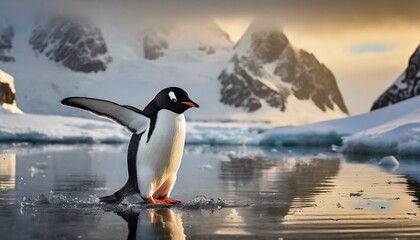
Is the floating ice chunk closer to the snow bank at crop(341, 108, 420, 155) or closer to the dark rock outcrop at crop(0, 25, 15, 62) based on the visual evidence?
the snow bank at crop(341, 108, 420, 155)

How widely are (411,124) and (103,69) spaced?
483 feet

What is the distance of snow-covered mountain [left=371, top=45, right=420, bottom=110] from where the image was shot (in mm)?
75881

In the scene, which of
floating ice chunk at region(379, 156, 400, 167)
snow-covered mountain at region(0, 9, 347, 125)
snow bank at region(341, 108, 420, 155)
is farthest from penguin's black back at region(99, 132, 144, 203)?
snow-covered mountain at region(0, 9, 347, 125)

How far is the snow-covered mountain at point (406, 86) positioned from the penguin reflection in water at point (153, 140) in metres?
65.8

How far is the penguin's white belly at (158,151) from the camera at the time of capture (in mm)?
10086

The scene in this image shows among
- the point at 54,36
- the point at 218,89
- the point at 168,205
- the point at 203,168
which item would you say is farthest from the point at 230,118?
the point at 168,205

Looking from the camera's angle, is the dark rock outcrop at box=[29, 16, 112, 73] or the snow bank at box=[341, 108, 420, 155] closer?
the snow bank at box=[341, 108, 420, 155]

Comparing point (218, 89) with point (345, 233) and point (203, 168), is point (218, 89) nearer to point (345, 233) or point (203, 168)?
point (203, 168)

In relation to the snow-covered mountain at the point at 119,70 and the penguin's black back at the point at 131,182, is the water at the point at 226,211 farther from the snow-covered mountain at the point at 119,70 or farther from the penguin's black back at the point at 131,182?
the snow-covered mountain at the point at 119,70

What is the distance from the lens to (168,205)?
9.77 meters

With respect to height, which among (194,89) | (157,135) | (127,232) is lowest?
(127,232)

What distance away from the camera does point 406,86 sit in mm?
79812

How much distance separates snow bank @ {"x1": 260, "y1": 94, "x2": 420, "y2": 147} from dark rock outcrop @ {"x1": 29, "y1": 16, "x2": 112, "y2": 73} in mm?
131852

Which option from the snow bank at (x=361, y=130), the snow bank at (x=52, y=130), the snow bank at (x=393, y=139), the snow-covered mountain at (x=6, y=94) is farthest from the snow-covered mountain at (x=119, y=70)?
the snow bank at (x=393, y=139)
